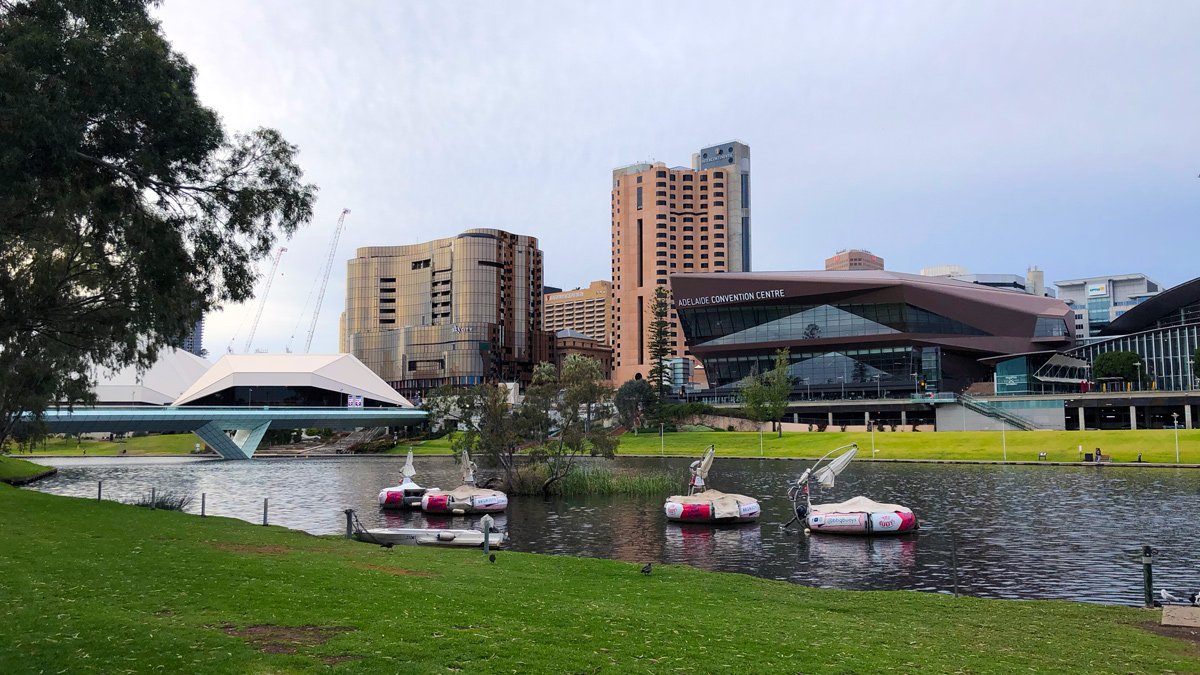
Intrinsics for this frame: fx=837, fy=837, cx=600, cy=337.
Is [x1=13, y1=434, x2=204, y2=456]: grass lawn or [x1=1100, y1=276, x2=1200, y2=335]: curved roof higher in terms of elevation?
[x1=1100, y1=276, x2=1200, y2=335]: curved roof

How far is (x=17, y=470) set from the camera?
79.1 m

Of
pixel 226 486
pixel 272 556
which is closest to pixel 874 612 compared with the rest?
pixel 272 556

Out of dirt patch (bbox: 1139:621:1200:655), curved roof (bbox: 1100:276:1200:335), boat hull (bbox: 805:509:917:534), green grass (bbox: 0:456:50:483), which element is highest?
curved roof (bbox: 1100:276:1200:335)

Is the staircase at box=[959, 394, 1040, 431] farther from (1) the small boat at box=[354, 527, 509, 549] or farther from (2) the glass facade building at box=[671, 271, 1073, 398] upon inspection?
(1) the small boat at box=[354, 527, 509, 549]

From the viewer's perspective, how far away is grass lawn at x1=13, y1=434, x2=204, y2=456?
13675 cm

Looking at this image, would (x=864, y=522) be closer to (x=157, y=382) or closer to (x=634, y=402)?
(x=634, y=402)

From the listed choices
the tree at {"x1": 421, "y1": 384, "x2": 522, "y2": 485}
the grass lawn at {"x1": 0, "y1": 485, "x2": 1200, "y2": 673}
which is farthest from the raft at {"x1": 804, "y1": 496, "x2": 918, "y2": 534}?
the tree at {"x1": 421, "y1": 384, "x2": 522, "y2": 485}

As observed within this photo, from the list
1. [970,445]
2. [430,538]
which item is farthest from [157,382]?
[430,538]

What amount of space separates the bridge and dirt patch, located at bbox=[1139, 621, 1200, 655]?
106 metres

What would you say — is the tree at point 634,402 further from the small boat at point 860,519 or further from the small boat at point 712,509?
the small boat at point 860,519

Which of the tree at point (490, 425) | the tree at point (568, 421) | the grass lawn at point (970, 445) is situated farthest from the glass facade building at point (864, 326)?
the tree at point (490, 425)

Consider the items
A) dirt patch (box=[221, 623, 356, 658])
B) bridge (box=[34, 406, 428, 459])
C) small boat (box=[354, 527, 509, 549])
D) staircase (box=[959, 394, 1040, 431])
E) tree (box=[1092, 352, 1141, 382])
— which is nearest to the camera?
dirt patch (box=[221, 623, 356, 658])

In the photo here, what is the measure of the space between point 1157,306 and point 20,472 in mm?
166677

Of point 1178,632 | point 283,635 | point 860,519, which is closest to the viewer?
point 283,635
